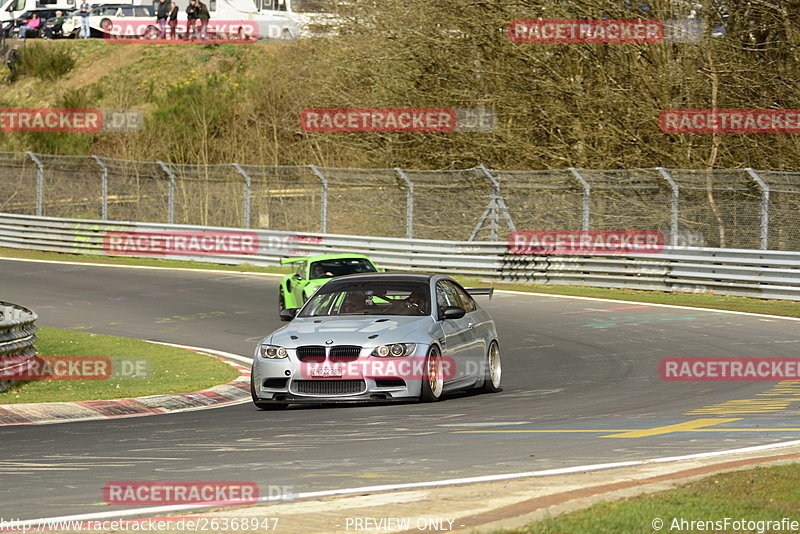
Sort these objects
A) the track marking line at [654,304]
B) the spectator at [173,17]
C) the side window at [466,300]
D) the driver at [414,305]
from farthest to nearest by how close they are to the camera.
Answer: the spectator at [173,17]
the track marking line at [654,304]
the side window at [466,300]
the driver at [414,305]

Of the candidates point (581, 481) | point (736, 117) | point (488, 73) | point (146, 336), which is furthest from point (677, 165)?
point (581, 481)

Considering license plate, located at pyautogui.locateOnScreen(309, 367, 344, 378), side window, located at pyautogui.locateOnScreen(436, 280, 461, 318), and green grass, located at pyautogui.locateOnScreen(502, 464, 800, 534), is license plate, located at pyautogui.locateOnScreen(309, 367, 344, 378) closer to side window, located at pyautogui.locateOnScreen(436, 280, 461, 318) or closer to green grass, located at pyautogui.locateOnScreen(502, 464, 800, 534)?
side window, located at pyautogui.locateOnScreen(436, 280, 461, 318)

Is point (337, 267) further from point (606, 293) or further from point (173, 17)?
point (173, 17)

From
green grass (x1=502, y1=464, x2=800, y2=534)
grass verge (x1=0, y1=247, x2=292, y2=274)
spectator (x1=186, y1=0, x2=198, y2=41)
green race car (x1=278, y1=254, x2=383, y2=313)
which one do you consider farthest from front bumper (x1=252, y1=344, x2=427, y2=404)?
spectator (x1=186, y1=0, x2=198, y2=41)

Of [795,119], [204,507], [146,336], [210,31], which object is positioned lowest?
[146,336]

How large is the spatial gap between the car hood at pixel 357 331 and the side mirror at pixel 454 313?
8.0 inches

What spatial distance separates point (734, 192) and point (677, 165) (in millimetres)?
2086

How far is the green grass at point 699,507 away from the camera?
595cm

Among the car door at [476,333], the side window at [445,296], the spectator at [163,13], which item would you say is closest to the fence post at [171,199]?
the car door at [476,333]

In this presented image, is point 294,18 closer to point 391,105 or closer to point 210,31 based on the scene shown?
point 210,31

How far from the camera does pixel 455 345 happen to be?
13.2m

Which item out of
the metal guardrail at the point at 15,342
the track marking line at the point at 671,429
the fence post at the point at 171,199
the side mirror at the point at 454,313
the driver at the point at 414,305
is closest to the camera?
the track marking line at the point at 671,429

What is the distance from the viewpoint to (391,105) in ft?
122

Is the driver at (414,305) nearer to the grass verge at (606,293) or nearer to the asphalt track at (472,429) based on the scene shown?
the asphalt track at (472,429)
